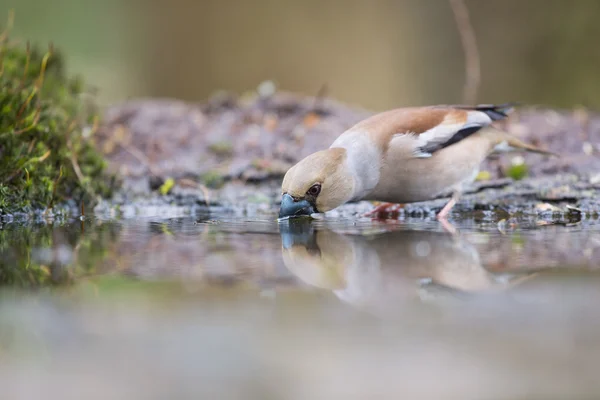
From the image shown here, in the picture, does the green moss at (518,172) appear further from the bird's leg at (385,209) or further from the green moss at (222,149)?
the green moss at (222,149)

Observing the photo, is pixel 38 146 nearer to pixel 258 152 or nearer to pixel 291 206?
pixel 291 206

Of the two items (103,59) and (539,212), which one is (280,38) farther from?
(539,212)

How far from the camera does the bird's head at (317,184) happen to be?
179 inches

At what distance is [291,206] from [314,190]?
0.20m

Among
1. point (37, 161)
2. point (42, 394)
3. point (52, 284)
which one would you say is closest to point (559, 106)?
point (37, 161)

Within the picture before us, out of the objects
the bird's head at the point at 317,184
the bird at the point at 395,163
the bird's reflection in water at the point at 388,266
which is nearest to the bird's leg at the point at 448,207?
the bird at the point at 395,163

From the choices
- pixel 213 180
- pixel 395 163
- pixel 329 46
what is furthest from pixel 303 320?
pixel 329 46

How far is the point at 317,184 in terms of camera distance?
4598mm

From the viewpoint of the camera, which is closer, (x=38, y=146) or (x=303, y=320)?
(x=303, y=320)

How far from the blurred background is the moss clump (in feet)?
23.8

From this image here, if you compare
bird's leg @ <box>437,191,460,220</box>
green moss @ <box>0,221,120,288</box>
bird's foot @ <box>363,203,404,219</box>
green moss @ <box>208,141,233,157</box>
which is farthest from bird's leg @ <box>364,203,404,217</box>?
green moss @ <box>208,141,233,157</box>

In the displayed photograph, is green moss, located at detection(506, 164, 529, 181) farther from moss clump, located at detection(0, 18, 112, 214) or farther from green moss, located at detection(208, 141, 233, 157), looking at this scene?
moss clump, located at detection(0, 18, 112, 214)

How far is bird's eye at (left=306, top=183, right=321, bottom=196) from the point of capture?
15.1ft

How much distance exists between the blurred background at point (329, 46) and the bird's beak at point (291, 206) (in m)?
9.49
